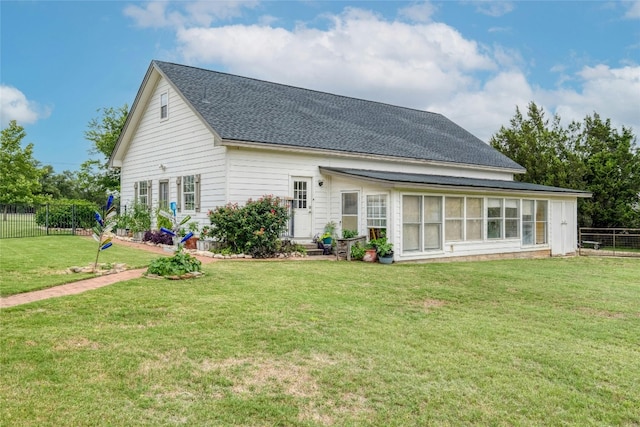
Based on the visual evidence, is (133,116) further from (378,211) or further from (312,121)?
(378,211)

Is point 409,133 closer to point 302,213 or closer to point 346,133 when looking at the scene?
point 346,133

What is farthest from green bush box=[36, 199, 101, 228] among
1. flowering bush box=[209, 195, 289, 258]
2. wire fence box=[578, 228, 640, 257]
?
wire fence box=[578, 228, 640, 257]

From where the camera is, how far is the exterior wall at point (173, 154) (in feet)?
47.2

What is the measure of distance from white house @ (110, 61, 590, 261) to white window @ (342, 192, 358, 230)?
3cm

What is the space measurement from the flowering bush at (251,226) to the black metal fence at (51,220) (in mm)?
10165

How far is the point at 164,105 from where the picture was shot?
16.9m

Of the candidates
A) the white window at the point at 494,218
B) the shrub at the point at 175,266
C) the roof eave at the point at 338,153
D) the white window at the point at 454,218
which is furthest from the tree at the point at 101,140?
the white window at the point at 494,218

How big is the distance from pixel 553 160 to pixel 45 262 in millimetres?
23812

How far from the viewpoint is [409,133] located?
2062 centimetres

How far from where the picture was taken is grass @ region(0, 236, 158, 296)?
762cm

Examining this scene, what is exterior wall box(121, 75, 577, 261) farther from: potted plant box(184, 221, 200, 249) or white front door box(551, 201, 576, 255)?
potted plant box(184, 221, 200, 249)

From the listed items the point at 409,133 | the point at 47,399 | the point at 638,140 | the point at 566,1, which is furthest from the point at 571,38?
Answer: the point at 47,399

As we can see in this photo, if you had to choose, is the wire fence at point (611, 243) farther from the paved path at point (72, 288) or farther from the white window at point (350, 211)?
the paved path at point (72, 288)

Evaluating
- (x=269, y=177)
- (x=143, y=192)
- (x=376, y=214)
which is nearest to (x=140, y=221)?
(x=143, y=192)
